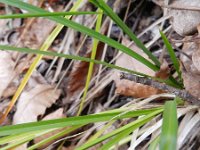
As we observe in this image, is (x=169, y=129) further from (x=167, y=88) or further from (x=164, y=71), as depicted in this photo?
(x=164, y=71)

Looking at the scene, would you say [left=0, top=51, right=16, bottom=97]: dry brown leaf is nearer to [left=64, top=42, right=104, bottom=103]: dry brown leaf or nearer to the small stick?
[left=64, top=42, right=104, bottom=103]: dry brown leaf

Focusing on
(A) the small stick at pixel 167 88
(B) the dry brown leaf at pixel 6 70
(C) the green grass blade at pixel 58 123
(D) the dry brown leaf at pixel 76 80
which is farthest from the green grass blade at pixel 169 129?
(B) the dry brown leaf at pixel 6 70

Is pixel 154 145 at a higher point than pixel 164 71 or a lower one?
lower

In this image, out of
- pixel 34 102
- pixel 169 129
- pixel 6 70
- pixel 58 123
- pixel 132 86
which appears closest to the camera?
pixel 169 129

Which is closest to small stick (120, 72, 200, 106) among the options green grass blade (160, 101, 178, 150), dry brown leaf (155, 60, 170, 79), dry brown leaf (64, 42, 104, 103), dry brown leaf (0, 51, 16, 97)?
green grass blade (160, 101, 178, 150)

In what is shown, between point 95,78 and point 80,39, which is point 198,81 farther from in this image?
point 80,39

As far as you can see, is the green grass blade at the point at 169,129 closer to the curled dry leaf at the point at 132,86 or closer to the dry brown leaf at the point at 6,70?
the curled dry leaf at the point at 132,86

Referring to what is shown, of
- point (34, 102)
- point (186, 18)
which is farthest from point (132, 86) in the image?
point (34, 102)
